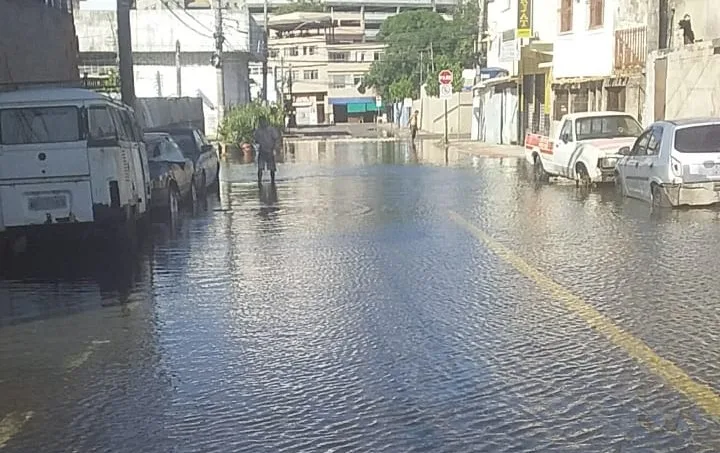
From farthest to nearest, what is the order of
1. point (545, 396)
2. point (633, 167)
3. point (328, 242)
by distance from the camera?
point (633, 167)
point (328, 242)
point (545, 396)

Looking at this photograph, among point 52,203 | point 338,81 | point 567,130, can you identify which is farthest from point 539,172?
point 338,81

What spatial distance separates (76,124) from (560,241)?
6.60 meters

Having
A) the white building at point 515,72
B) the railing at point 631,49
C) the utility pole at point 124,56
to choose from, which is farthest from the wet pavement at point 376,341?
the white building at point 515,72

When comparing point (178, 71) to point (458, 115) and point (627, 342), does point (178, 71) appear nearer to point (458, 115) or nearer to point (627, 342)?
point (458, 115)

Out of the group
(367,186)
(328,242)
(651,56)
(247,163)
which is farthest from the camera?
(247,163)

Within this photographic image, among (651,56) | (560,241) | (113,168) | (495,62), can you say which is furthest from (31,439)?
(495,62)

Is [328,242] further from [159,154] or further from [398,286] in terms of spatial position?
[159,154]

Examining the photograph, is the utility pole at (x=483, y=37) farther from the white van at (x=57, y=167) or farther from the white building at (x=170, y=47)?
the white van at (x=57, y=167)

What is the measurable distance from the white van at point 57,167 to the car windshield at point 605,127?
41.0 feet

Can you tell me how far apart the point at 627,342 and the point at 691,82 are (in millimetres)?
18118

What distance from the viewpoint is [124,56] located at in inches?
875

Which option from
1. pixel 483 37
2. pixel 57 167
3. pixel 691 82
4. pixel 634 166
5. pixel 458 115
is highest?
pixel 483 37

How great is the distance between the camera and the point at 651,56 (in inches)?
1071

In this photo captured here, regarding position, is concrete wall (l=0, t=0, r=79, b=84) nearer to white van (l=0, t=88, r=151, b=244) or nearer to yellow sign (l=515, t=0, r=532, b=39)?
white van (l=0, t=88, r=151, b=244)
